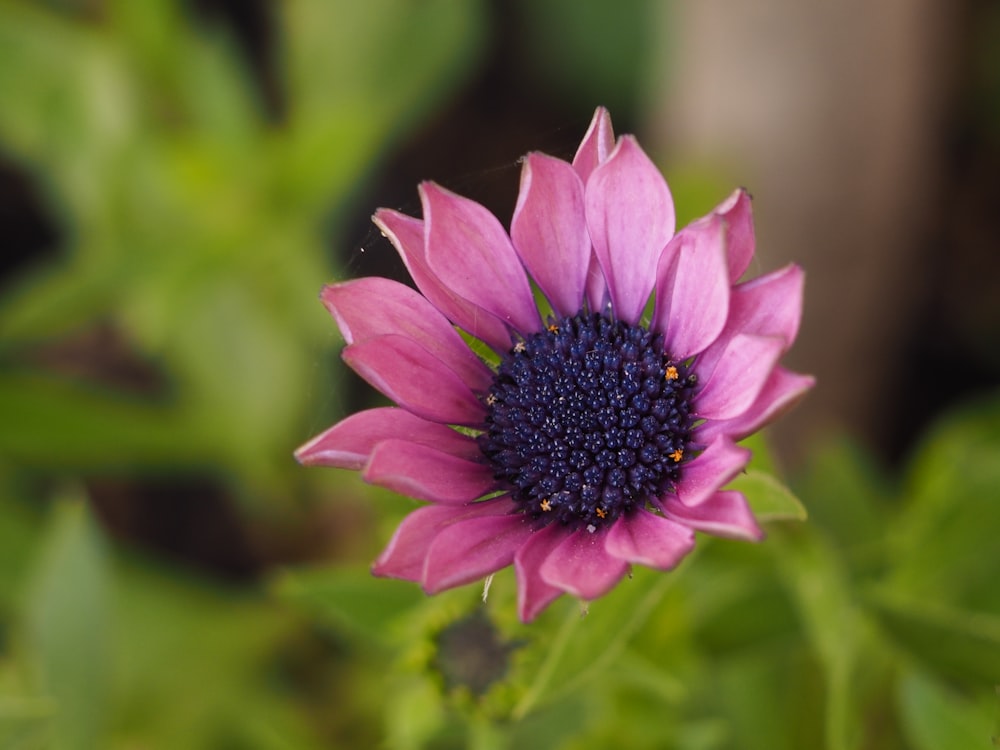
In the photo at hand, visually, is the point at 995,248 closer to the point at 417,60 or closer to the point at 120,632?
the point at 417,60

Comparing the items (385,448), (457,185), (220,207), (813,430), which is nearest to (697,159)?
(813,430)

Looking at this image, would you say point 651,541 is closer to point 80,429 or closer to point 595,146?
point 595,146

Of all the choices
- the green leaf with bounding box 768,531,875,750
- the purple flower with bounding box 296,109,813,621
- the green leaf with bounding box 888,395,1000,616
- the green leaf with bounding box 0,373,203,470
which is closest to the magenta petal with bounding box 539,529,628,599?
the purple flower with bounding box 296,109,813,621

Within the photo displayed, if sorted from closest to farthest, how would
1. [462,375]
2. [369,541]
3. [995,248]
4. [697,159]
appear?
1. [462,375]
2. [369,541]
3. [697,159]
4. [995,248]

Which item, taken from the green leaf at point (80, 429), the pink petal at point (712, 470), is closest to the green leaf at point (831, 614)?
the pink petal at point (712, 470)

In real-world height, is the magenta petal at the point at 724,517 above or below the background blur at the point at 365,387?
above

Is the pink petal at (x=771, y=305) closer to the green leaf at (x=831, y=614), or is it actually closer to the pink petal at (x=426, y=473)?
the pink petal at (x=426, y=473)
